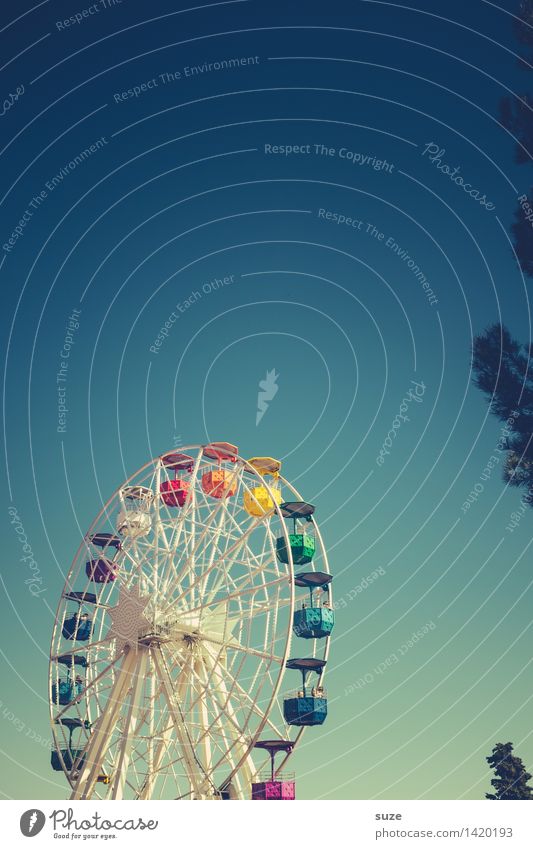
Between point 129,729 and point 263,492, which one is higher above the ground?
point 263,492

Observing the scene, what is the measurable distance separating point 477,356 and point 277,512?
52.4 feet

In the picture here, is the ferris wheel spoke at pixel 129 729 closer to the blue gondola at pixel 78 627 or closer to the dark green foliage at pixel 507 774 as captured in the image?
the blue gondola at pixel 78 627

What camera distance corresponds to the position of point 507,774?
167ft

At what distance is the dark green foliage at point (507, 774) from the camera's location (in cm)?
4884

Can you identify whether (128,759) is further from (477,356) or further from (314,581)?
(477,356)

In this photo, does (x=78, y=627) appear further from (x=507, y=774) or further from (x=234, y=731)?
(x=507, y=774)

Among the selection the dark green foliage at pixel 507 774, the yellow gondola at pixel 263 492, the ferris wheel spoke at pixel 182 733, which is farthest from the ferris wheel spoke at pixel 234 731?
the dark green foliage at pixel 507 774

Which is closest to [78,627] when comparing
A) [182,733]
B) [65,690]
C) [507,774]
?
[65,690]

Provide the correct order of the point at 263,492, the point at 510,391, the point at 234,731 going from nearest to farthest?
1. the point at 510,391
2. the point at 234,731
3. the point at 263,492

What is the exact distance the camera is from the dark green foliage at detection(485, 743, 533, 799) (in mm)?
48844

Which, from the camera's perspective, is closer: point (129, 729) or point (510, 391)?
point (510, 391)

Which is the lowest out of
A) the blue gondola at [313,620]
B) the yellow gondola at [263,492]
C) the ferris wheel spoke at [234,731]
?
the ferris wheel spoke at [234,731]

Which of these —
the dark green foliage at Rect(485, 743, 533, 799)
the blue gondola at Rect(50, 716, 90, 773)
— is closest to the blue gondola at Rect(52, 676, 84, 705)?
the blue gondola at Rect(50, 716, 90, 773)
